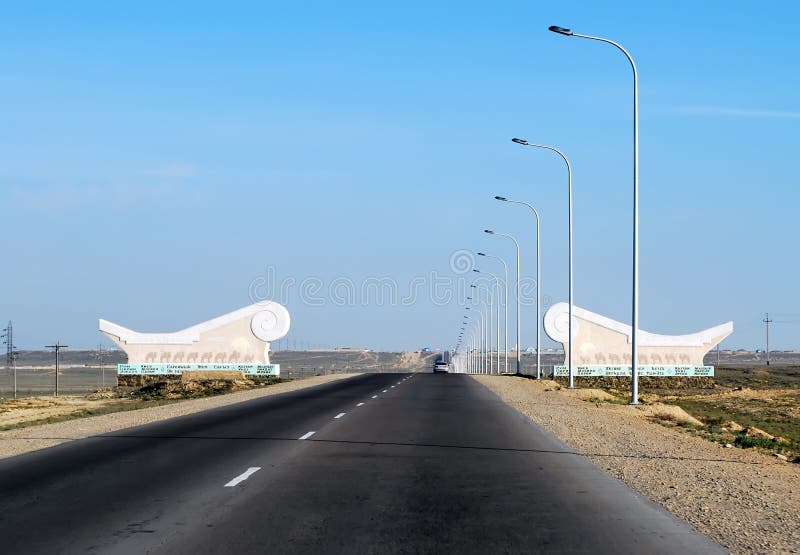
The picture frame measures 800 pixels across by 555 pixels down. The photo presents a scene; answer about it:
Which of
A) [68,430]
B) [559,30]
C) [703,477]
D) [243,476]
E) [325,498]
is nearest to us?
[325,498]

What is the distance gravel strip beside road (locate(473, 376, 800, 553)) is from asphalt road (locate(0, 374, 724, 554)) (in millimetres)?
385

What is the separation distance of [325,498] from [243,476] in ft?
8.01

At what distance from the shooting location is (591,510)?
10977 mm

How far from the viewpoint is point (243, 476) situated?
546 inches

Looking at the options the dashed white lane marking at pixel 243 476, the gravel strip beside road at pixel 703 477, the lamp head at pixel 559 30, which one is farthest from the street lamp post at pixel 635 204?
the dashed white lane marking at pixel 243 476

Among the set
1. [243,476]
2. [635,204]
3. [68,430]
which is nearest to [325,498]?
[243,476]

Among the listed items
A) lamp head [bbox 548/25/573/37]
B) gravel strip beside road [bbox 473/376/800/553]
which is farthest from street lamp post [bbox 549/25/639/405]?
gravel strip beside road [bbox 473/376/800/553]

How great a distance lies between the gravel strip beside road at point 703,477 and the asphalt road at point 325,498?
1.26 feet

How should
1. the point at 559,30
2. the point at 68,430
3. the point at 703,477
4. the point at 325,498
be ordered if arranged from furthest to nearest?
the point at 559,30
the point at 68,430
the point at 703,477
the point at 325,498

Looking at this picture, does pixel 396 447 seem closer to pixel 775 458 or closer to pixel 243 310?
pixel 775 458

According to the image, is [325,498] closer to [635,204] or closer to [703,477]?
[703,477]

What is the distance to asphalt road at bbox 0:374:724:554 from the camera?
29.7 feet

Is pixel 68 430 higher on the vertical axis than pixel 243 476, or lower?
lower

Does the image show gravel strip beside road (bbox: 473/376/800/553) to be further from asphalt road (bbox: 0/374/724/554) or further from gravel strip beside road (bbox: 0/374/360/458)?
gravel strip beside road (bbox: 0/374/360/458)
